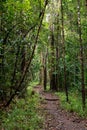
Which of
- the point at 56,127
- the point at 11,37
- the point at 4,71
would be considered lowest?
the point at 56,127

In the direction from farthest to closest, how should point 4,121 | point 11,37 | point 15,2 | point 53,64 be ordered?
point 53,64 < point 11,37 < point 15,2 < point 4,121

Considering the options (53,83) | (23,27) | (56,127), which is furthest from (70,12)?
(56,127)

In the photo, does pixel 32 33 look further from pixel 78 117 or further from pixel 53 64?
pixel 53 64

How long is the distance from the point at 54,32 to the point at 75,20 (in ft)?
17.4

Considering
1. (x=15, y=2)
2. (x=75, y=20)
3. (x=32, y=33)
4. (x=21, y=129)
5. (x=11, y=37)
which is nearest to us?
(x=21, y=129)

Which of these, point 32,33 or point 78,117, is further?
point 32,33

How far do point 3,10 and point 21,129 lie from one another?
621 centimetres

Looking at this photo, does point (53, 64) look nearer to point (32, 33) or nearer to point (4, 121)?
point (32, 33)

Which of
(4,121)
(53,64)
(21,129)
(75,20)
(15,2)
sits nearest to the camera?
(21,129)

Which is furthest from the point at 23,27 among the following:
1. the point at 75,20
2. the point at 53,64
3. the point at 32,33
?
the point at 53,64

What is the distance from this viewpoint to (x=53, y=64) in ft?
98.4

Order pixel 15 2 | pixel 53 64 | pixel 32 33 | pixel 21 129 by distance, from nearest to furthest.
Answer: pixel 21 129 → pixel 15 2 → pixel 32 33 → pixel 53 64

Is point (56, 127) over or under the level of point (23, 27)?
under

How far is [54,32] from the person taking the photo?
1211 inches
